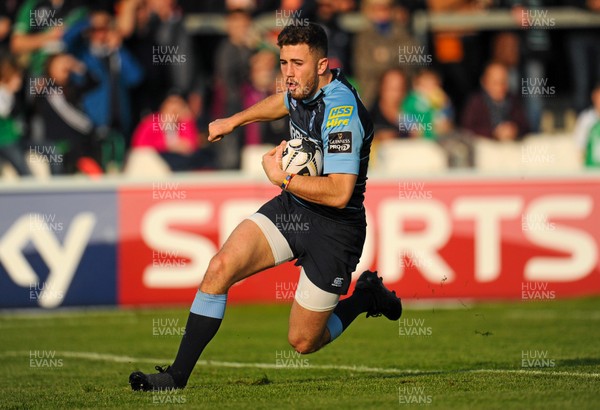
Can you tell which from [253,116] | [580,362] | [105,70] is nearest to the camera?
[253,116]

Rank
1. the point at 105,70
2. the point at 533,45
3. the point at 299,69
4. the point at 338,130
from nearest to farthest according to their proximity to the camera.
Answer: the point at 338,130 < the point at 299,69 < the point at 105,70 < the point at 533,45

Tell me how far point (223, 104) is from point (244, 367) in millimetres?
7238

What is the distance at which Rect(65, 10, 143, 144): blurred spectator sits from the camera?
16281mm

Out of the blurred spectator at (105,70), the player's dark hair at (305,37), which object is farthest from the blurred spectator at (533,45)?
the player's dark hair at (305,37)

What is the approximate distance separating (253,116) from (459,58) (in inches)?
418

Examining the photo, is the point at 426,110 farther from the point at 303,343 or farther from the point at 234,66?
the point at 303,343

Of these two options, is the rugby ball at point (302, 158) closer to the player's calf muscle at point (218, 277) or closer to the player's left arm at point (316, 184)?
the player's left arm at point (316, 184)

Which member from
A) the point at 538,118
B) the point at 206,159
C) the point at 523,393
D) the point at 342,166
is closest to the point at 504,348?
the point at 523,393

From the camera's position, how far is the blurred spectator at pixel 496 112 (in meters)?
16.5

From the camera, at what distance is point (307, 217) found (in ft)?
26.6

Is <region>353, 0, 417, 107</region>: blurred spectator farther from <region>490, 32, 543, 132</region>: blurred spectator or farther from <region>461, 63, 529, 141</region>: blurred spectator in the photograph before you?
<region>490, 32, 543, 132</region>: blurred spectator

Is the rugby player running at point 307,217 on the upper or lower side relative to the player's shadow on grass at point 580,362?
upper

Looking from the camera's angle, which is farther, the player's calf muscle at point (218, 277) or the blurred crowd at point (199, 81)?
the blurred crowd at point (199, 81)

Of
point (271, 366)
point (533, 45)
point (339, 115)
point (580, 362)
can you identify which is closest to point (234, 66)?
point (533, 45)
